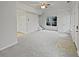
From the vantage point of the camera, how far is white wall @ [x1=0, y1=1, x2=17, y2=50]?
5039 millimetres

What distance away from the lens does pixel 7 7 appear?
542cm

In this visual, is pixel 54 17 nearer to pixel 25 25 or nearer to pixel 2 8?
pixel 25 25

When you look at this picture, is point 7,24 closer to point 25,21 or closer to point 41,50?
point 41,50

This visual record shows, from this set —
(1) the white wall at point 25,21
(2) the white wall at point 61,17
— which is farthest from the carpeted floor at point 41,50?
(2) the white wall at point 61,17

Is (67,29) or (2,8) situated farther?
(67,29)

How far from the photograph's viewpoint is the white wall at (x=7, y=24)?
5.04 meters

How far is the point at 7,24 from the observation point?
5.41m

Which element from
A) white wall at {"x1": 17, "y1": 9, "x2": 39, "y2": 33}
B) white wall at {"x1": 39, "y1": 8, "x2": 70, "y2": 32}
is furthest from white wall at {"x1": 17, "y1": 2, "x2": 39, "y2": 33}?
white wall at {"x1": 39, "y1": 8, "x2": 70, "y2": 32}

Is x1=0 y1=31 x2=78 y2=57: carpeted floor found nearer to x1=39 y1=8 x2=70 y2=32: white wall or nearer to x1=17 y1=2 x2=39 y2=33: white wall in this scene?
x1=17 y1=2 x2=39 y2=33: white wall

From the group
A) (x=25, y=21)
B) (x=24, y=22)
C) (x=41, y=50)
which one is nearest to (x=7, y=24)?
(x=41, y=50)

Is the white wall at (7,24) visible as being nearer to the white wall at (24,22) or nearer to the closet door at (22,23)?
the white wall at (24,22)

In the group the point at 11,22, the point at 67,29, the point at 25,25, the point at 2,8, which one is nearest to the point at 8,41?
the point at 11,22

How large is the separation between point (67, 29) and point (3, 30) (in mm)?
8463

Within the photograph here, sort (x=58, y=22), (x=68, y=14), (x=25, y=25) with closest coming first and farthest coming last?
(x=25, y=25) → (x=68, y=14) → (x=58, y=22)
